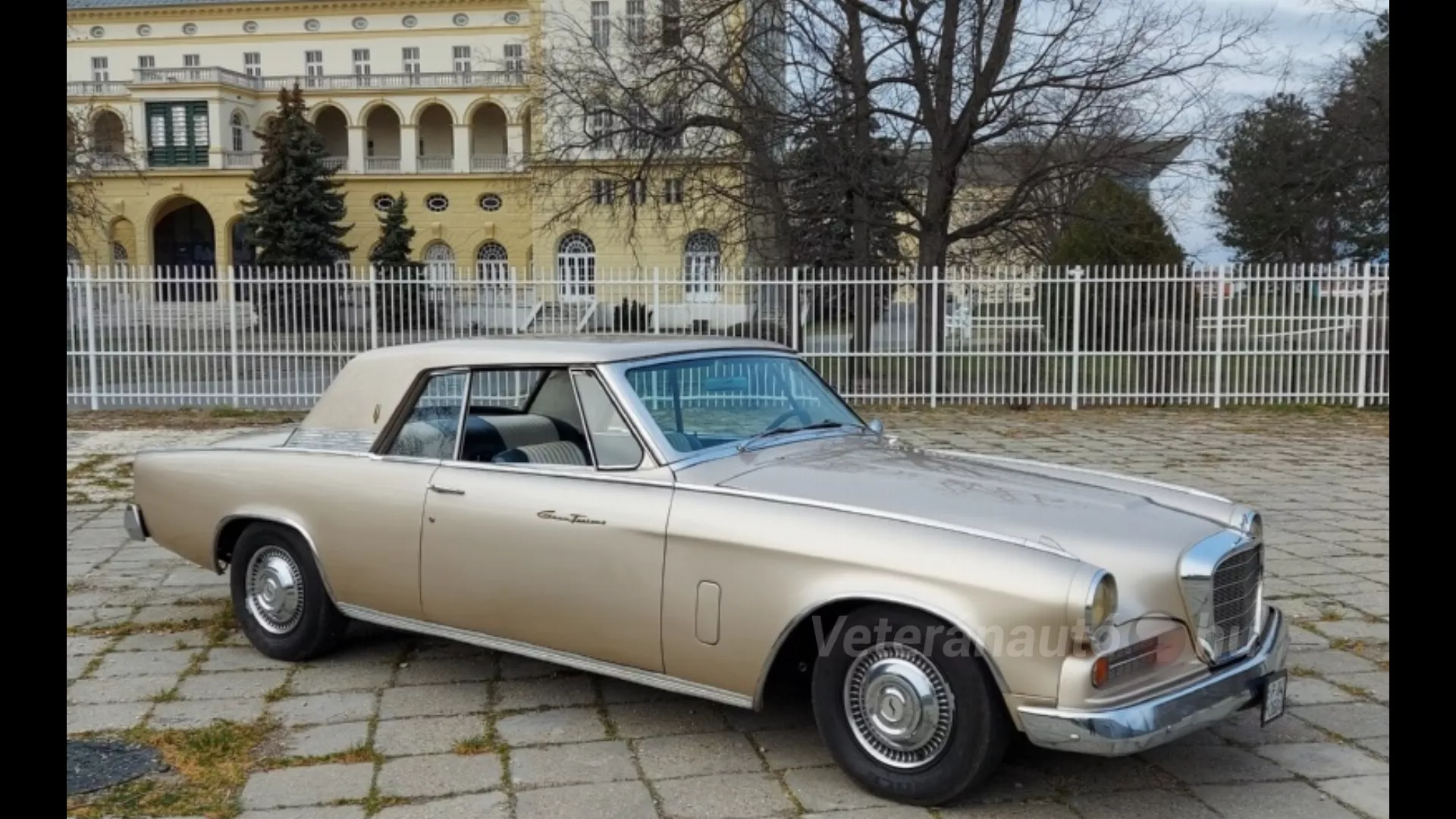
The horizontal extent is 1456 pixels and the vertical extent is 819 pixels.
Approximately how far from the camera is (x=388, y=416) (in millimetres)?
5195

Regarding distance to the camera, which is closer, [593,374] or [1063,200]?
[593,374]

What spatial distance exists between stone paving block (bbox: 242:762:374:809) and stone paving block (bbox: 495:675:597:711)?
759mm

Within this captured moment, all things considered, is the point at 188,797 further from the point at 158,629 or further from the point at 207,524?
the point at 158,629

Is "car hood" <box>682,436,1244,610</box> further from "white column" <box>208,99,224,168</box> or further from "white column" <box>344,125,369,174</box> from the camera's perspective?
"white column" <box>208,99,224,168</box>

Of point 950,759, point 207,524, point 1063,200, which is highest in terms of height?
point 1063,200

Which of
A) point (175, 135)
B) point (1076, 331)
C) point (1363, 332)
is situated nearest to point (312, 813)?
point (1076, 331)

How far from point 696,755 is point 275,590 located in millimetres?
2393

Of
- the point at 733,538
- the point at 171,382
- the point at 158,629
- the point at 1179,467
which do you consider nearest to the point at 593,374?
the point at 733,538

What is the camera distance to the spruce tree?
4516 cm

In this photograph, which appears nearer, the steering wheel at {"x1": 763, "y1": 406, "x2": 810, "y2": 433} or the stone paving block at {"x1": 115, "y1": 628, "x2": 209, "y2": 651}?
the steering wheel at {"x1": 763, "y1": 406, "x2": 810, "y2": 433}

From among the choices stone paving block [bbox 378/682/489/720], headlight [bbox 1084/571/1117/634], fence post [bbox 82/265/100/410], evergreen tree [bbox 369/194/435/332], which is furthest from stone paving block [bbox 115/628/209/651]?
fence post [bbox 82/265/100/410]

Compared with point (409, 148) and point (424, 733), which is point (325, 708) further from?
point (409, 148)

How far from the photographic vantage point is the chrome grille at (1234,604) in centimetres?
373

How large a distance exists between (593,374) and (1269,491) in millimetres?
7609
